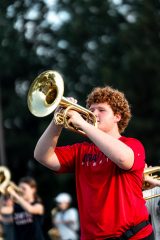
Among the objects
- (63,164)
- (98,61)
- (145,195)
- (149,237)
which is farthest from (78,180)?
(98,61)

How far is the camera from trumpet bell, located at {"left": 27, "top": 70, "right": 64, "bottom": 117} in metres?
4.75

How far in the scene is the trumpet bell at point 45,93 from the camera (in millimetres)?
4753

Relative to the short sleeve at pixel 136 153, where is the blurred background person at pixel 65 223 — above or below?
below

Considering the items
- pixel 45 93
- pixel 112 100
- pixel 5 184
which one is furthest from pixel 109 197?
pixel 5 184

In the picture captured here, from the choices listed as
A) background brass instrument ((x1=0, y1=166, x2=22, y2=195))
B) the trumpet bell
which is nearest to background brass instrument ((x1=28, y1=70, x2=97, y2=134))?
the trumpet bell

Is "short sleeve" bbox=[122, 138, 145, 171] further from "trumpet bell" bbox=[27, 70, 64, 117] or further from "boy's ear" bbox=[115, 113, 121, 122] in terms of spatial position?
"trumpet bell" bbox=[27, 70, 64, 117]

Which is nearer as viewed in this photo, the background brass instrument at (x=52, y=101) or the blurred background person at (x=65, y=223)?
the background brass instrument at (x=52, y=101)

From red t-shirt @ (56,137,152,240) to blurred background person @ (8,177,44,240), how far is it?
4.50m

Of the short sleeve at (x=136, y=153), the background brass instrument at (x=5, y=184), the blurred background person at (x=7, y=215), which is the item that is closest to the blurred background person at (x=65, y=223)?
the blurred background person at (x=7, y=215)

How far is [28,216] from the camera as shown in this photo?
965 centimetres

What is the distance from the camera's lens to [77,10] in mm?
27562

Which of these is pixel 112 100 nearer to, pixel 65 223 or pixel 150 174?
pixel 150 174

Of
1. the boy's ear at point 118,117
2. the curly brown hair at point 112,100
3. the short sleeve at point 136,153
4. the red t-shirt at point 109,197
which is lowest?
the red t-shirt at point 109,197

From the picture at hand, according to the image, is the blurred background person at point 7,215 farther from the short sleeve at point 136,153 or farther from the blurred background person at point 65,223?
the short sleeve at point 136,153
